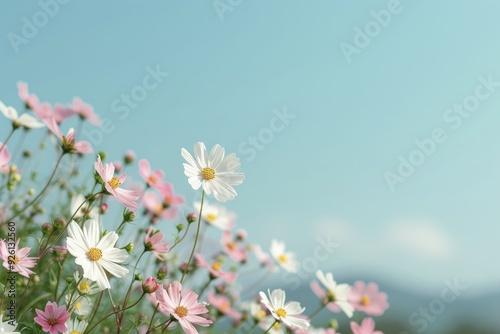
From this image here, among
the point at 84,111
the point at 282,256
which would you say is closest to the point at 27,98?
the point at 84,111

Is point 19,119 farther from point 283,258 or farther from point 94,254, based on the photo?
point 283,258

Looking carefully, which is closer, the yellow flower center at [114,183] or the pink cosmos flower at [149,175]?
the yellow flower center at [114,183]

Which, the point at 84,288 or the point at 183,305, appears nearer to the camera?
the point at 183,305

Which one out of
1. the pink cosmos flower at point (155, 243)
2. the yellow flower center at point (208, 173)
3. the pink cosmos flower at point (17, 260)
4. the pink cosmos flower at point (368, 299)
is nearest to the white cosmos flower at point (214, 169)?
the yellow flower center at point (208, 173)

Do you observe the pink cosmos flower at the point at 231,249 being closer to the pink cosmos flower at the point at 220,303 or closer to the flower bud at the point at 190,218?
the pink cosmos flower at the point at 220,303

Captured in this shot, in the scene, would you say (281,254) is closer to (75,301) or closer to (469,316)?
(75,301)

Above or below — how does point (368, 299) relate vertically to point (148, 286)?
above
